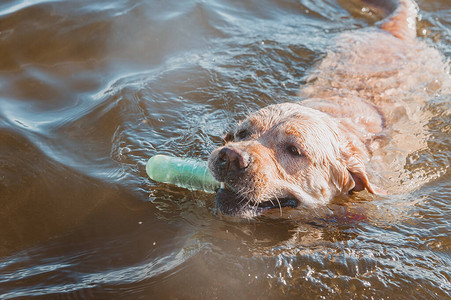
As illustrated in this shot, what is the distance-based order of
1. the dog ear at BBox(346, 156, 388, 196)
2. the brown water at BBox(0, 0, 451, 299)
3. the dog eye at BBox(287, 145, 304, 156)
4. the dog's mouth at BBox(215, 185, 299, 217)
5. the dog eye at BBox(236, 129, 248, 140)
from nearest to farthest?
1. the brown water at BBox(0, 0, 451, 299)
2. the dog's mouth at BBox(215, 185, 299, 217)
3. the dog eye at BBox(287, 145, 304, 156)
4. the dog ear at BBox(346, 156, 388, 196)
5. the dog eye at BBox(236, 129, 248, 140)

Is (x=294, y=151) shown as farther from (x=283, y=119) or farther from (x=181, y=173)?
(x=181, y=173)

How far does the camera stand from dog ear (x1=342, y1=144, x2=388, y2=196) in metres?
4.31

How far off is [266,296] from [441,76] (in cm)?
504

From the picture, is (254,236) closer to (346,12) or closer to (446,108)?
(446,108)

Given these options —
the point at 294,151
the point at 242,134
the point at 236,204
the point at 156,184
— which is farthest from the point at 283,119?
the point at 156,184

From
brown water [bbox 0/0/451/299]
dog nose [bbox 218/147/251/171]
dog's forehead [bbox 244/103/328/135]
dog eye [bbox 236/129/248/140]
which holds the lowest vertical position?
brown water [bbox 0/0/451/299]

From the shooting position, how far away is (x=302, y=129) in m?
4.21

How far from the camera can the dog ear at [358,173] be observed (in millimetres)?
4309

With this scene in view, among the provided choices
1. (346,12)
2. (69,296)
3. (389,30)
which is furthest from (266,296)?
(346,12)

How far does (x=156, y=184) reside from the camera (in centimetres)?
455

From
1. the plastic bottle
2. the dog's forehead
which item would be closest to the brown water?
the plastic bottle

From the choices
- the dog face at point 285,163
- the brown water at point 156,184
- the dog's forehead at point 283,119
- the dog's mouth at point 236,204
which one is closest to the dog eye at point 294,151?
the dog face at point 285,163

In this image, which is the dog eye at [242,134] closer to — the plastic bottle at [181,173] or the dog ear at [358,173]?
the plastic bottle at [181,173]

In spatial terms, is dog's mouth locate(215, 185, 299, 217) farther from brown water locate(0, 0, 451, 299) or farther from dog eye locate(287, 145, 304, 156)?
dog eye locate(287, 145, 304, 156)
